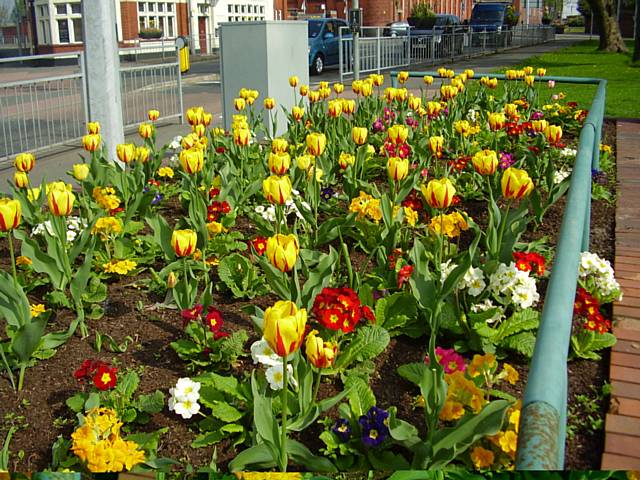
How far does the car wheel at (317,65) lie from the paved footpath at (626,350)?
16352 mm

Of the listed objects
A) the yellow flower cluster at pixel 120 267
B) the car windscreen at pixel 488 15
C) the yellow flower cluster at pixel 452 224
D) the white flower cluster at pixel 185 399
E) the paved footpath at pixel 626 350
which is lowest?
the paved footpath at pixel 626 350

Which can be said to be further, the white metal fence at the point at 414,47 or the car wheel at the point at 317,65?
the car wheel at the point at 317,65

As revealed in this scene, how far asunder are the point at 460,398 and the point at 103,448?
1.09 meters

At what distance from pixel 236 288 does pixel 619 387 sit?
170 cm

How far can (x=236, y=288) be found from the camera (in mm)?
3605

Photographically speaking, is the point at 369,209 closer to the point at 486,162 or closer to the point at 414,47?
the point at 486,162

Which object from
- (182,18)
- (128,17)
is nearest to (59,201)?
(128,17)

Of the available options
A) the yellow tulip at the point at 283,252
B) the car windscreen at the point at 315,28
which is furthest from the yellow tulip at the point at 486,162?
the car windscreen at the point at 315,28

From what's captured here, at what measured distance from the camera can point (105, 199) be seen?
431cm

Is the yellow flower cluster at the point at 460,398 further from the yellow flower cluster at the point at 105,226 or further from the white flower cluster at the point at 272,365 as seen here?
the yellow flower cluster at the point at 105,226

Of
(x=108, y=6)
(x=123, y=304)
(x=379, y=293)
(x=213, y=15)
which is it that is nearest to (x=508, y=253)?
(x=379, y=293)

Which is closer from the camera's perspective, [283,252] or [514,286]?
[283,252]

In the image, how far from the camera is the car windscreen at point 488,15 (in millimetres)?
36188

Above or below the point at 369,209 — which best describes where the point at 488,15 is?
above
